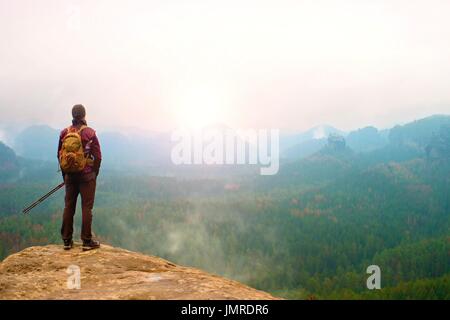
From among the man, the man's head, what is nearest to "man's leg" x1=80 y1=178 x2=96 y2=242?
the man

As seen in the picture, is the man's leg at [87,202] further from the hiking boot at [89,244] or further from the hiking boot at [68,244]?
the hiking boot at [68,244]

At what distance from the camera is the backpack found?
37.2 ft

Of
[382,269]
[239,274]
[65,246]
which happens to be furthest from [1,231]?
[65,246]

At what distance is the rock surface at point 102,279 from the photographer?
25.3ft

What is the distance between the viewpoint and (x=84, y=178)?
11.8m

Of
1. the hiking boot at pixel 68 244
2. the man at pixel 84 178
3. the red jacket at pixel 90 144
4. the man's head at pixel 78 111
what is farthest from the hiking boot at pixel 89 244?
the man's head at pixel 78 111

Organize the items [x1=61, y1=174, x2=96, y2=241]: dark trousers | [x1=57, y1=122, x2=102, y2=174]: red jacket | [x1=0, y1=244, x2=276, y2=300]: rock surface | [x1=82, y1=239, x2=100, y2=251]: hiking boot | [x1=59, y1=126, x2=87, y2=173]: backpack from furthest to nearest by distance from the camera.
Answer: [x1=82, y1=239, x2=100, y2=251]: hiking boot
[x1=61, y1=174, x2=96, y2=241]: dark trousers
[x1=57, y1=122, x2=102, y2=174]: red jacket
[x1=59, y1=126, x2=87, y2=173]: backpack
[x1=0, y1=244, x2=276, y2=300]: rock surface

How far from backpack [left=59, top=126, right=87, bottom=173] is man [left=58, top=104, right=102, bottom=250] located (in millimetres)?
105

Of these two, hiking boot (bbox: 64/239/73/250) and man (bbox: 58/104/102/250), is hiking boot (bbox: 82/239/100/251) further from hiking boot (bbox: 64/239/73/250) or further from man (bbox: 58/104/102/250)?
hiking boot (bbox: 64/239/73/250)
